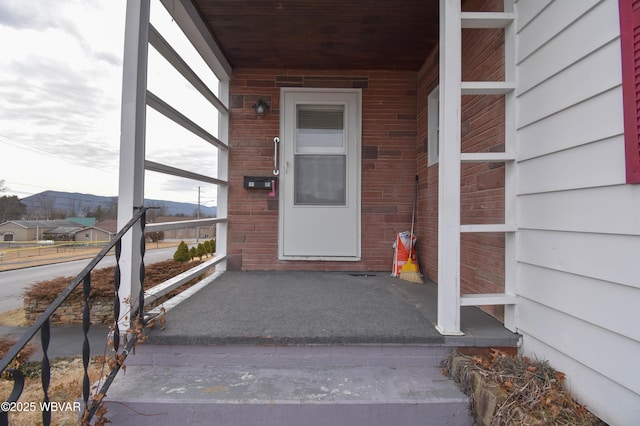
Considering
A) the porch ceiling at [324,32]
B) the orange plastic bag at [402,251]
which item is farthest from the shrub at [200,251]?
the orange plastic bag at [402,251]

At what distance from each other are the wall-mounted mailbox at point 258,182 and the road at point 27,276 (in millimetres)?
2753

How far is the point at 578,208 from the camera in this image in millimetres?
1311

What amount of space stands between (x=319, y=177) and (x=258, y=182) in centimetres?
72

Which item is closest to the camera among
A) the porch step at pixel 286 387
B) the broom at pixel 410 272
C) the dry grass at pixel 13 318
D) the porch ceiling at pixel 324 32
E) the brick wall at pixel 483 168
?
the porch step at pixel 286 387

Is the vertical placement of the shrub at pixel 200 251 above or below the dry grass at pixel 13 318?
above

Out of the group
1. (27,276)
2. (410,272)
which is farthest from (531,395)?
(27,276)

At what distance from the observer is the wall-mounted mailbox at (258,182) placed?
3.43 m

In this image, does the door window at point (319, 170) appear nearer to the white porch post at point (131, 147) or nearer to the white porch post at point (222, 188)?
the white porch post at point (222, 188)

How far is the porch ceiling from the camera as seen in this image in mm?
2500

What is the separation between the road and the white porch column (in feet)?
16.0

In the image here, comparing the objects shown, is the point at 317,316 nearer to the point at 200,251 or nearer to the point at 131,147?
the point at 131,147

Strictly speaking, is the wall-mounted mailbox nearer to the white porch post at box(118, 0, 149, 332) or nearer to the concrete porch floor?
the concrete porch floor

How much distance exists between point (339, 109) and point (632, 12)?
2730 millimetres

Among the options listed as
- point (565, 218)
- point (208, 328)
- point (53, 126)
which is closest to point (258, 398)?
Answer: point (208, 328)
